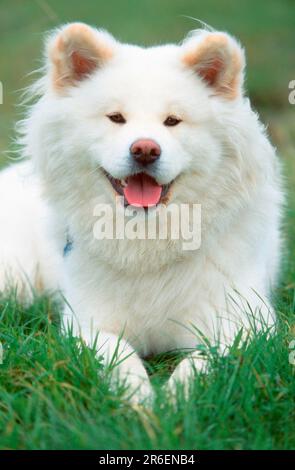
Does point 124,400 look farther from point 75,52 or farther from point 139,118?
point 75,52

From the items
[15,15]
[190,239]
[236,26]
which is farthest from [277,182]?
[15,15]

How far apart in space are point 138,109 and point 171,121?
0.17m

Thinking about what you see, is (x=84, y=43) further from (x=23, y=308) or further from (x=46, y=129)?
(x=23, y=308)

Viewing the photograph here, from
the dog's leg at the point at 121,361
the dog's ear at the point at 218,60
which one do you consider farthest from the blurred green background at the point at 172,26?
the dog's leg at the point at 121,361

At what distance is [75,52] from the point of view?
389 cm

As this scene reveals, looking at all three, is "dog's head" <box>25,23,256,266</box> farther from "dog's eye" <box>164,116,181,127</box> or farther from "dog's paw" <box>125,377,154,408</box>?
"dog's paw" <box>125,377,154,408</box>

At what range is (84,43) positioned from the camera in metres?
3.81

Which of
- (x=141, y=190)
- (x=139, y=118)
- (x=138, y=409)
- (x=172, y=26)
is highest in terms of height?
(x=172, y=26)

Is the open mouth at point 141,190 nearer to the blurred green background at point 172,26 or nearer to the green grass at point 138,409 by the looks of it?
the green grass at point 138,409

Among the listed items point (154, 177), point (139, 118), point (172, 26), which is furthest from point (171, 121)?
point (172, 26)

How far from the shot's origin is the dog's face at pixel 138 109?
11.8 feet

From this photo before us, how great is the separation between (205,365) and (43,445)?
0.82 meters

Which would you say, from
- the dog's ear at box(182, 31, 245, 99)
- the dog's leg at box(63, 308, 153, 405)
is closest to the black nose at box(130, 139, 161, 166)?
the dog's ear at box(182, 31, 245, 99)

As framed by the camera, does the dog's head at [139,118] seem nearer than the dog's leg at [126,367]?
No
